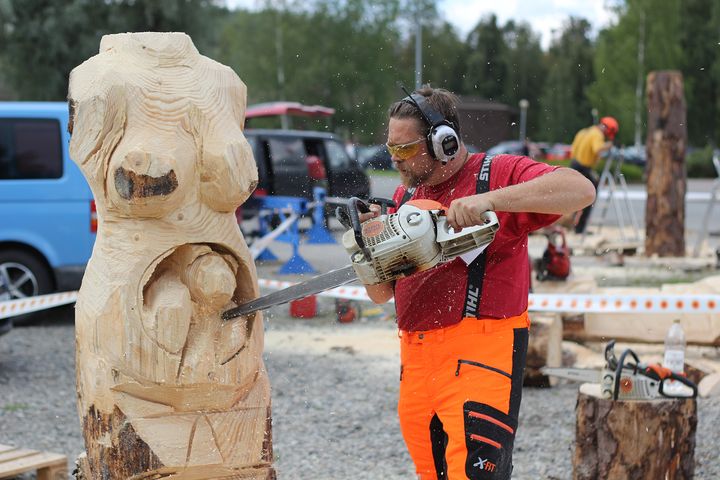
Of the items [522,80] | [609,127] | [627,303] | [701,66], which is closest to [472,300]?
[627,303]

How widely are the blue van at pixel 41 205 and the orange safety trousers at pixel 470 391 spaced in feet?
15.7

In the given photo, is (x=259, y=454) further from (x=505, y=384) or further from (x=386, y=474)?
(x=386, y=474)

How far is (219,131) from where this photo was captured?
2.45 meters

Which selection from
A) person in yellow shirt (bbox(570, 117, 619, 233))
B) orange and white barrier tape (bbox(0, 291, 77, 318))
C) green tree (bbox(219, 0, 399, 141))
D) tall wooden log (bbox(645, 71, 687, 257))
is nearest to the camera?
orange and white barrier tape (bbox(0, 291, 77, 318))

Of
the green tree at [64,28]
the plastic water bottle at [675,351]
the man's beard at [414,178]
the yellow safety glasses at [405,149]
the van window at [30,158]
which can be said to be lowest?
the plastic water bottle at [675,351]

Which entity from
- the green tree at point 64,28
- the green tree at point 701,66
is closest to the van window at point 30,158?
the green tree at point 64,28

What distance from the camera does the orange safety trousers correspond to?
90.9 inches

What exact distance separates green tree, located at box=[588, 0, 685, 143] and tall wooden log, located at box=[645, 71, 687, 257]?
58.9ft

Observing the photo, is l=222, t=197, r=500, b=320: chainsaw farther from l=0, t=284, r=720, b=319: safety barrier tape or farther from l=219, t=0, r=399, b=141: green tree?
l=219, t=0, r=399, b=141: green tree

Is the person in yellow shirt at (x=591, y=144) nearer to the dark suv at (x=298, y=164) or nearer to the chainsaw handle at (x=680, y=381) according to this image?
the dark suv at (x=298, y=164)

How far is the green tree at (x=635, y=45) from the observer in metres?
28.0

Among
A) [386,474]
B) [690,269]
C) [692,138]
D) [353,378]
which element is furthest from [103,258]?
[692,138]

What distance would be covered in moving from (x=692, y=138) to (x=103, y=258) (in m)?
35.3

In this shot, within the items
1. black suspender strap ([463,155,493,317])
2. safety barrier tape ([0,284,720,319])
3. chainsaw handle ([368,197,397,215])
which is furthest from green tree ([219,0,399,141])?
black suspender strap ([463,155,493,317])
